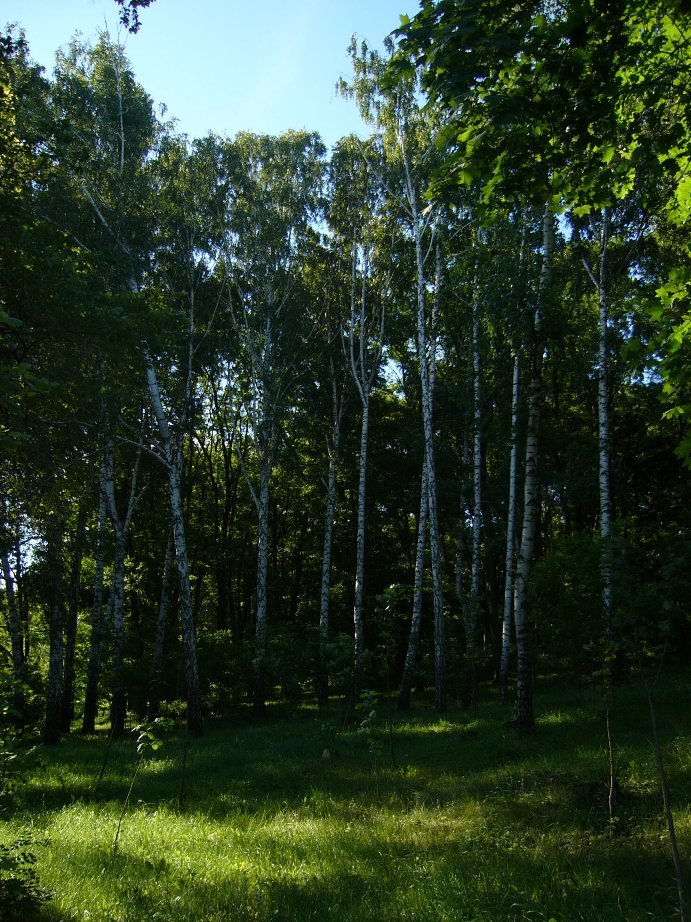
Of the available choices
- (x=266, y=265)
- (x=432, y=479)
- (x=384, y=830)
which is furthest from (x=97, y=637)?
(x=266, y=265)

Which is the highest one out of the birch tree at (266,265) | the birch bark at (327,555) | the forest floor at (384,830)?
the birch tree at (266,265)

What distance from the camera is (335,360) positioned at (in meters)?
24.2

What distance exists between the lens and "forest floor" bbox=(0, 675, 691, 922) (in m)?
4.63

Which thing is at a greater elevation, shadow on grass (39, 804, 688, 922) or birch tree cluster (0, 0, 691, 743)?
birch tree cluster (0, 0, 691, 743)

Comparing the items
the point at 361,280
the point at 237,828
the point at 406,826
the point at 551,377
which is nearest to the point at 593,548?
the point at 406,826

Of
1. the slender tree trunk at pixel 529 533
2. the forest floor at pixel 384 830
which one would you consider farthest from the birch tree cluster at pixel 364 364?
the forest floor at pixel 384 830

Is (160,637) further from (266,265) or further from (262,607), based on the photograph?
(266,265)

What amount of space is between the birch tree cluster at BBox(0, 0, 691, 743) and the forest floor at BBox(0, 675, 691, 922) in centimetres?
152

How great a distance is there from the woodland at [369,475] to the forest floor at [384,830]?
0.18 ft

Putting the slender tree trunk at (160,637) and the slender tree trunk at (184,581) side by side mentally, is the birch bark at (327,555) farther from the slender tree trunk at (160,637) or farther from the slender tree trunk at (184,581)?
the slender tree trunk at (160,637)

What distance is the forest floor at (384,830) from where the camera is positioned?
15.2 ft

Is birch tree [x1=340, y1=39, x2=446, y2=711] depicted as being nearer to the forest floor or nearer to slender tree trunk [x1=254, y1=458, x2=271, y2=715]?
slender tree trunk [x1=254, y1=458, x2=271, y2=715]

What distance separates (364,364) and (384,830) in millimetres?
16342

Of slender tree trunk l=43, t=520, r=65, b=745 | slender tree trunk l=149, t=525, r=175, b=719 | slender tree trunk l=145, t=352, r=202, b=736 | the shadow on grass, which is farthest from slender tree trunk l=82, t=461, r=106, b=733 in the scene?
the shadow on grass
